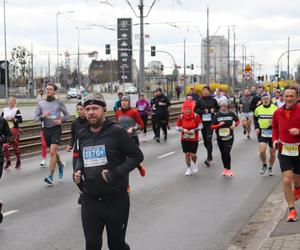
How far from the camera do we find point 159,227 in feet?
26.3

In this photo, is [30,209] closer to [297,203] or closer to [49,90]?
[49,90]

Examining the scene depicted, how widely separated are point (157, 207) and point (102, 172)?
15.2ft

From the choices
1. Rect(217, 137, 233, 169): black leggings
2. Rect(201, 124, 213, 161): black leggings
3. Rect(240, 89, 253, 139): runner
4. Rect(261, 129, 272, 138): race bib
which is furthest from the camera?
Rect(240, 89, 253, 139): runner

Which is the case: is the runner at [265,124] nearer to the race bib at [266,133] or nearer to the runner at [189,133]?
the race bib at [266,133]

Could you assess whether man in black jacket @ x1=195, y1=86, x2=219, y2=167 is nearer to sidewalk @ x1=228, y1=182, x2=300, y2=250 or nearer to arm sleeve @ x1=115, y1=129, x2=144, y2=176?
sidewalk @ x1=228, y1=182, x2=300, y2=250

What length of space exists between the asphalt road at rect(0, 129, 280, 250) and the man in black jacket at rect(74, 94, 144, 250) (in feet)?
6.80

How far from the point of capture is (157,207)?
9.44m

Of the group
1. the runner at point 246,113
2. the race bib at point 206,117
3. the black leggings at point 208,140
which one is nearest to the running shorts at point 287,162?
the black leggings at point 208,140

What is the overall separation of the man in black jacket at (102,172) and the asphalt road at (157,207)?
Answer: 6.80 feet

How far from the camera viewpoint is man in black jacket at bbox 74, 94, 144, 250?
494 centimetres

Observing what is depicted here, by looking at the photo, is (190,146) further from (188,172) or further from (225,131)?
(225,131)

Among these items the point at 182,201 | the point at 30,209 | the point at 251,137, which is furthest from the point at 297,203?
the point at 251,137

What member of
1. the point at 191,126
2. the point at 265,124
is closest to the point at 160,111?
the point at 191,126

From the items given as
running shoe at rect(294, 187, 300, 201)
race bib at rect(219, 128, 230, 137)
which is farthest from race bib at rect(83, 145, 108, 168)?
race bib at rect(219, 128, 230, 137)
